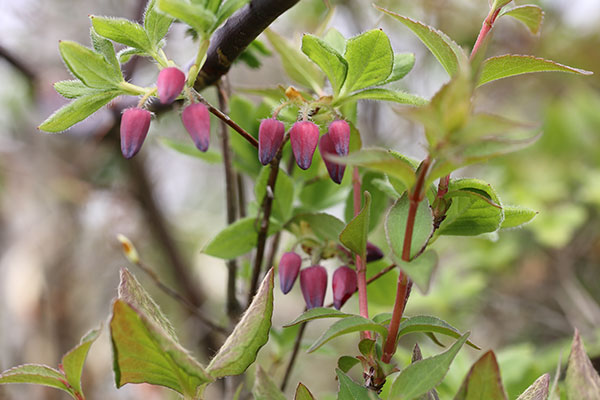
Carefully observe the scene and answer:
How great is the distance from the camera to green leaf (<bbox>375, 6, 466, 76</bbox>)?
1.17 ft

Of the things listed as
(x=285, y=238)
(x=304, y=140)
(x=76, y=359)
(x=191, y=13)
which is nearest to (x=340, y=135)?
A: (x=304, y=140)

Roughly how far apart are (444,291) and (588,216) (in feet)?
1.87

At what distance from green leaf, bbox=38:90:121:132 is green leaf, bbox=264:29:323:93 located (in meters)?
0.18

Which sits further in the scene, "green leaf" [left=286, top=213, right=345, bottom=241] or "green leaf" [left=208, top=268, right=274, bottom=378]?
"green leaf" [left=286, top=213, right=345, bottom=241]

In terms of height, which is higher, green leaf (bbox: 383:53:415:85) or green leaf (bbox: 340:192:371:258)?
green leaf (bbox: 383:53:415:85)

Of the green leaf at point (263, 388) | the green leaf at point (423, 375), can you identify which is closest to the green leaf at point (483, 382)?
the green leaf at point (423, 375)

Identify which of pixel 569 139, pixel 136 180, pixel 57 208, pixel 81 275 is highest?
pixel 569 139

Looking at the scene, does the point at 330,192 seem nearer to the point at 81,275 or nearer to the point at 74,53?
the point at 74,53

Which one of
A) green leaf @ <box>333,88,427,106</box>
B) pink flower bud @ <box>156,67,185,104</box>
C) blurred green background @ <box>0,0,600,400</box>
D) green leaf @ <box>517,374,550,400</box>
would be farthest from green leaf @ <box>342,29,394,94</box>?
blurred green background @ <box>0,0,600,400</box>

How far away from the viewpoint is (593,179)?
1.11m

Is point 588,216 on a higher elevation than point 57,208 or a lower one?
higher

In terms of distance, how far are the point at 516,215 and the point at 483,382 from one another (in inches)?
5.9

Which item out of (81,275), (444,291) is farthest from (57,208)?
(444,291)

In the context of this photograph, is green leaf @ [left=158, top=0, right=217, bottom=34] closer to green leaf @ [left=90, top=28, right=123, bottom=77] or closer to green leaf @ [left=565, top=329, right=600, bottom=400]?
green leaf @ [left=90, top=28, right=123, bottom=77]
